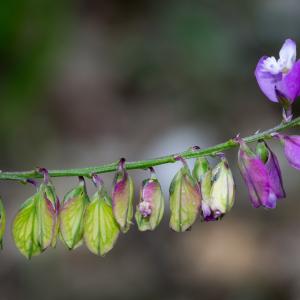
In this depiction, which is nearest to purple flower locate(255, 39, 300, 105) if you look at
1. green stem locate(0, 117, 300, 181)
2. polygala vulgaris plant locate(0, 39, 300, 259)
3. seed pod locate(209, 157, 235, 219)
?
polygala vulgaris plant locate(0, 39, 300, 259)

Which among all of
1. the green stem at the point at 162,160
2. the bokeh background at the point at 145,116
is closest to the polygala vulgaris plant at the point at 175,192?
the green stem at the point at 162,160

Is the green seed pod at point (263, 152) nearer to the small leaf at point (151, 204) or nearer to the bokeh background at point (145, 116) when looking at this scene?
the small leaf at point (151, 204)

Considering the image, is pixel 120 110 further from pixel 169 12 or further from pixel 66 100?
pixel 169 12

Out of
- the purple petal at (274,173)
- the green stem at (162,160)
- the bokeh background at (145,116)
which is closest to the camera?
the green stem at (162,160)

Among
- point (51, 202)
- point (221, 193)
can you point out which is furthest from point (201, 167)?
point (51, 202)

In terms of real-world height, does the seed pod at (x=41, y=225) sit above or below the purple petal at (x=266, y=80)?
below

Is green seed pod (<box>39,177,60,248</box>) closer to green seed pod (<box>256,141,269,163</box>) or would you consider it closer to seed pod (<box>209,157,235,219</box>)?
seed pod (<box>209,157,235,219</box>)

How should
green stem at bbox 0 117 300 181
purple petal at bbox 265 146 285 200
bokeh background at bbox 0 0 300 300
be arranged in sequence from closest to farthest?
1. green stem at bbox 0 117 300 181
2. purple petal at bbox 265 146 285 200
3. bokeh background at bbox 0 0 300 300
